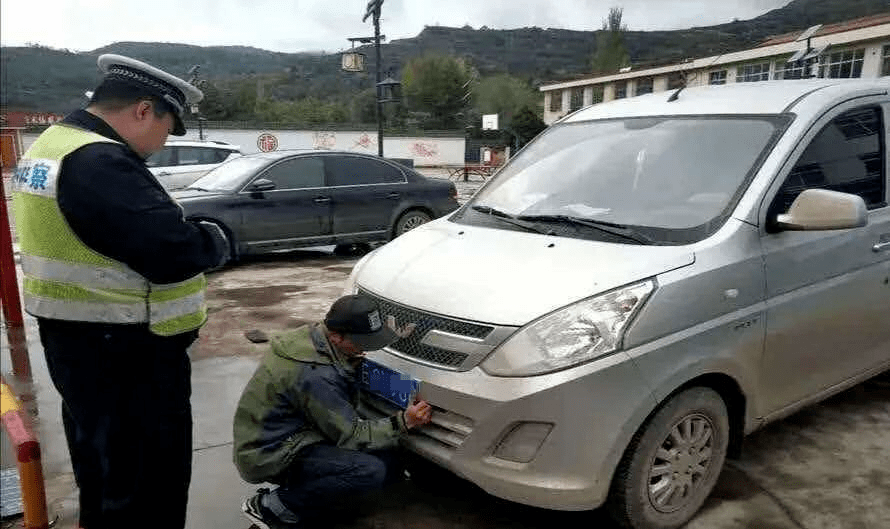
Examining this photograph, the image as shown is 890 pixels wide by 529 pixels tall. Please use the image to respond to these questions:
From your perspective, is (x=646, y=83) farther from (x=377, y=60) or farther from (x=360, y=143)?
(x=377, y=60)

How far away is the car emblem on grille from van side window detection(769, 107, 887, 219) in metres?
1.59

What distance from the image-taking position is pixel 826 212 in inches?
106

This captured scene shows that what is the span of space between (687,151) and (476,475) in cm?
177

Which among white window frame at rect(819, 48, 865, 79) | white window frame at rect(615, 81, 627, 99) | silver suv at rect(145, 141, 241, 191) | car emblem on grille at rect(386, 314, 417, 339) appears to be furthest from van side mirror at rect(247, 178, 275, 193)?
white window frame at rect(615, 81, 627, 99)

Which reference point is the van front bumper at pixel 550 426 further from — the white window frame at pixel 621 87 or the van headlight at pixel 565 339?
the white window frame at pixel 621 87

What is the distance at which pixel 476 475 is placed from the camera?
244cm

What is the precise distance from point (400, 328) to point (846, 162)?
2300 mm

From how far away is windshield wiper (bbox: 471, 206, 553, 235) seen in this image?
3.07 meters

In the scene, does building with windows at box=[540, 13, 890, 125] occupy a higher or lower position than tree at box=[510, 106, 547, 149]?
higher

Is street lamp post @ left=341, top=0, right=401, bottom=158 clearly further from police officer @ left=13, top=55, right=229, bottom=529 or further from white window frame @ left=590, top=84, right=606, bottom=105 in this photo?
white window frame @ left=590, top=84, right=606, bottom=105

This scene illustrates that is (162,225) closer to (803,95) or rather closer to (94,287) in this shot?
(94,287)

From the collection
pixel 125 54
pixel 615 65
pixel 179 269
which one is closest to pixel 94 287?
pixel 179 269

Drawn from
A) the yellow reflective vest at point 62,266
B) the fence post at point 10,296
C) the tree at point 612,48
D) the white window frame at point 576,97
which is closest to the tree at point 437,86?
the tree at point 612,48

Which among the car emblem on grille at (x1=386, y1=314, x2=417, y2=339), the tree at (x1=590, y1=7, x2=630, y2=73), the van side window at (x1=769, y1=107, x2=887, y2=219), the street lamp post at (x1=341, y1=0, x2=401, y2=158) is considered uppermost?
the tree at (x1=590, y1=7, x2=630, y2=73)
